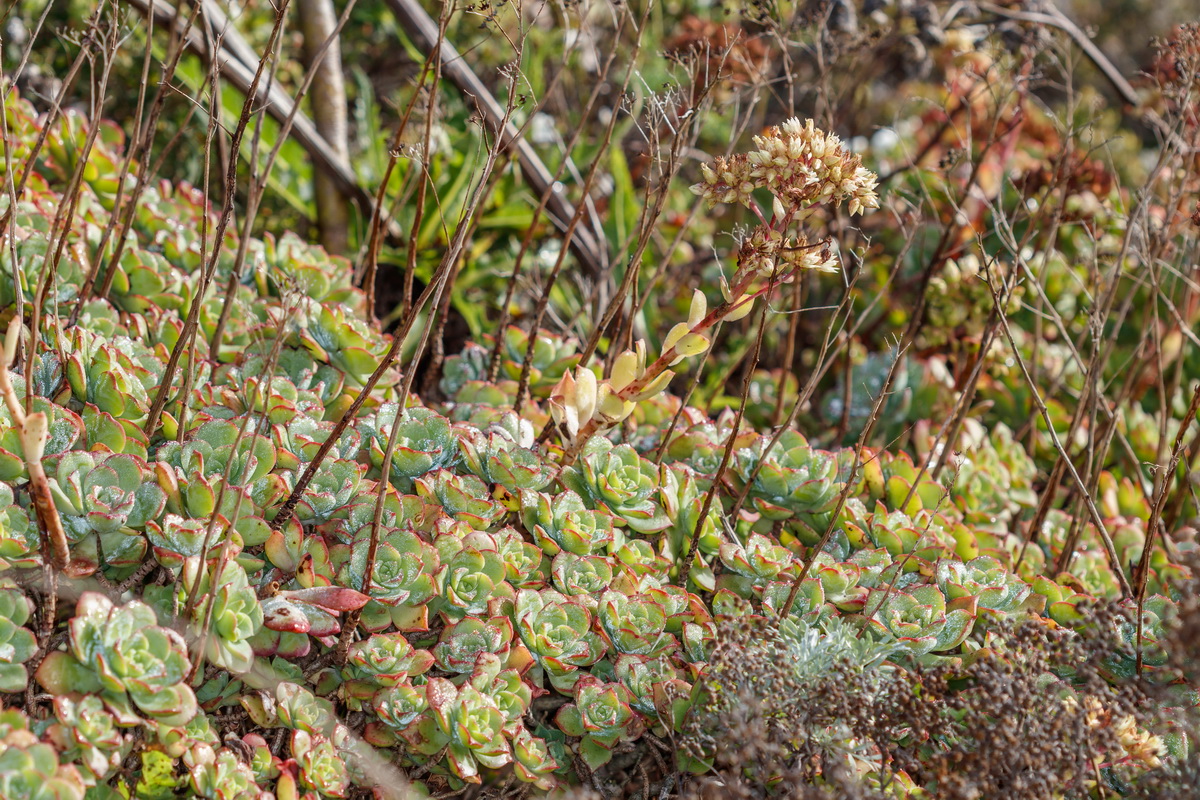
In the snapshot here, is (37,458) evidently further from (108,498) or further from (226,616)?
(226,616)

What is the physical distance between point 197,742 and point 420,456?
50 centimetres

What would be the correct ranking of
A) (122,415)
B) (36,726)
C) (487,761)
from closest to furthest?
(36,726)
(487,761)
(122,415)

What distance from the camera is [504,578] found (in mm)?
1400

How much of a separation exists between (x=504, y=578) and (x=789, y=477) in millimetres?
505

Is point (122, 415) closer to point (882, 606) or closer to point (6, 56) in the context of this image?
point (882, 606)

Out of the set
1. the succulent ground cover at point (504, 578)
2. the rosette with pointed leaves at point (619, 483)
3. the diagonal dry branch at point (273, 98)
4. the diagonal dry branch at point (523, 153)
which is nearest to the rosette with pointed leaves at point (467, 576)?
the succulent ground cover at point (504, 578)

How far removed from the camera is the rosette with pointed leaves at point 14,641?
1.08 m

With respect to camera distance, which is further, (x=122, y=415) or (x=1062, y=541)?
(x=1062, y=541)

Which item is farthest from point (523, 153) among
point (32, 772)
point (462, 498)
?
point (32, 772)

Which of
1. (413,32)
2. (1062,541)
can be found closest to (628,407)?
(1062,541)

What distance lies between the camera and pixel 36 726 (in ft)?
3.54

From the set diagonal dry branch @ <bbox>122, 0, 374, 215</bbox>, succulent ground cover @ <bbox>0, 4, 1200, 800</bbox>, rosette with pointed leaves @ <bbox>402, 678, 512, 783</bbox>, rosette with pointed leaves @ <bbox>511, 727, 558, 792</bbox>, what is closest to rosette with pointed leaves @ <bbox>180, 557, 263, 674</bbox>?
succulent ground cover @ <bbox>0, 4, 1200, 800</bbox>

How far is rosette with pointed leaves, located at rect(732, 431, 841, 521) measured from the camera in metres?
1.62

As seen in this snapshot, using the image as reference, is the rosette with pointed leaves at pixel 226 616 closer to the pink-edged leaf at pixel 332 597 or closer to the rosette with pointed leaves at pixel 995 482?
the pink-edged leaf at pixel 332 597
